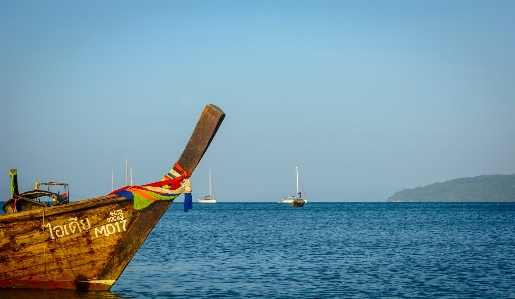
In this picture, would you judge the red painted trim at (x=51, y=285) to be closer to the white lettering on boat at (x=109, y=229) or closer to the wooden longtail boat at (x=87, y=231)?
the wooden longtail boat at (x=87, y=231)

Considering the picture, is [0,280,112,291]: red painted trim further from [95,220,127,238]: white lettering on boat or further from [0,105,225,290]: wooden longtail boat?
[95,220,127,238]: white lettering on boat

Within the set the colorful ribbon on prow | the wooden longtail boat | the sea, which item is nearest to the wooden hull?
the wooden longtail boat

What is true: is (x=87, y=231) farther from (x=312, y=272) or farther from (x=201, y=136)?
(x=312, y=272)

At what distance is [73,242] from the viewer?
1517 cm

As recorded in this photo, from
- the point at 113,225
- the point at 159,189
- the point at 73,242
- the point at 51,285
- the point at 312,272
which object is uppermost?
the point at 159,189

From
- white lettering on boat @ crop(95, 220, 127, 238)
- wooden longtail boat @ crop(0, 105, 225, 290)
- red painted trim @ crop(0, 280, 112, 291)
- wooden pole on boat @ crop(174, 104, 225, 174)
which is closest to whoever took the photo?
wooden pole on boat @ crop(174, 104, 225, 174)

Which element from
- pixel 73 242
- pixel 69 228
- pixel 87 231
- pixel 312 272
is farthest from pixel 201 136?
pixel 312 272

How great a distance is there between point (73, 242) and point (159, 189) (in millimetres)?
2368

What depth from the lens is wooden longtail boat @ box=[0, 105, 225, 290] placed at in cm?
1489

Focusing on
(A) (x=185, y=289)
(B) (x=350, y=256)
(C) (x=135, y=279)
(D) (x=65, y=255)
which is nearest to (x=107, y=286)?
(D) (x=65, y=255)

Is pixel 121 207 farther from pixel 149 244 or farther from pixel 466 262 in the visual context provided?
pixel 149 244

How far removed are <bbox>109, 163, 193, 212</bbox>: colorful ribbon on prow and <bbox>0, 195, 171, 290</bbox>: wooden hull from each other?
0.21 metres

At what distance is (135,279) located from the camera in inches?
880

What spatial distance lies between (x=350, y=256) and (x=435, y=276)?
27.4ft
